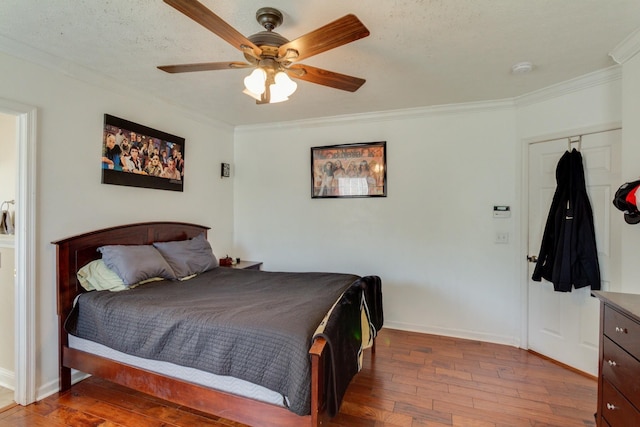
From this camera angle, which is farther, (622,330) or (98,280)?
(98,280)

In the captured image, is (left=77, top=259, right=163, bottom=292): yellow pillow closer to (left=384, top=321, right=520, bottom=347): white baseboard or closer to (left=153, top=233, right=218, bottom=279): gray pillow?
(left=153, top=233, right=218, bottom=279): gray pillow

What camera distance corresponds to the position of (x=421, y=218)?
3434 mm

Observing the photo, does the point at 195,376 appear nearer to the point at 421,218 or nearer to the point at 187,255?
the point at 187,255

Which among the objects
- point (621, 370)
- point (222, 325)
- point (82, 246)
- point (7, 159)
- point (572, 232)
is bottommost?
point (621, 370)

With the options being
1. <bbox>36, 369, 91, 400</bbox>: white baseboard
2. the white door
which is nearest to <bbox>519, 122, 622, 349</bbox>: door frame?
the white door

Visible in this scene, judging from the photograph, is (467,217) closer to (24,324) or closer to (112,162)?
(112,162)

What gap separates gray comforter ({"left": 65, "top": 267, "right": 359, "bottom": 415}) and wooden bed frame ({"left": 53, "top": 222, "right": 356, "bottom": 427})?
9 cm

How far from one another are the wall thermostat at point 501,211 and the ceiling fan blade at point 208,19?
8.99 feet

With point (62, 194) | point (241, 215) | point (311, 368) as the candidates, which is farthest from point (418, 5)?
point (241, 215)

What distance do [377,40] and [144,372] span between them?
2.56m

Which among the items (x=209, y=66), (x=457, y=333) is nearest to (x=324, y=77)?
(x=209, y=66)

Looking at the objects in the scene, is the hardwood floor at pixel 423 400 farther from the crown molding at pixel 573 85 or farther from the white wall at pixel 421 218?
the crown molding at pixel 573 85

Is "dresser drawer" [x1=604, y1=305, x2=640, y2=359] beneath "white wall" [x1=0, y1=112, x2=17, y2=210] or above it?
beneath

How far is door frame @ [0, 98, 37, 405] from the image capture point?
2139mm
